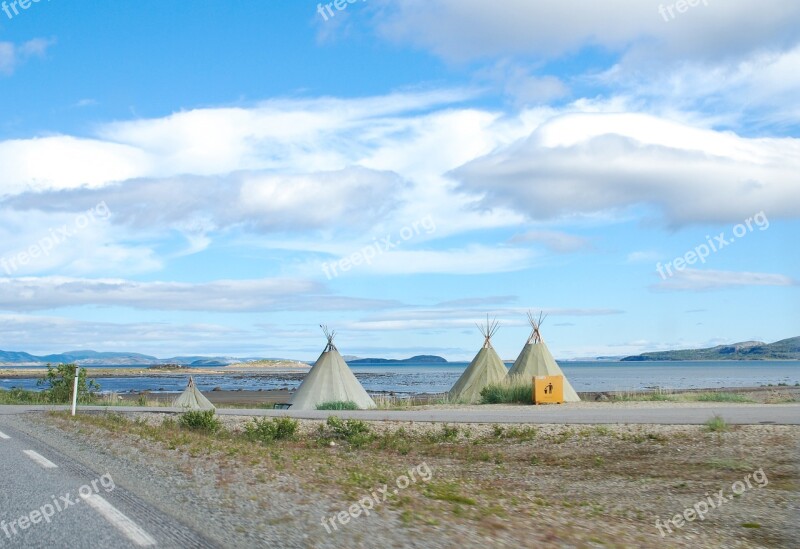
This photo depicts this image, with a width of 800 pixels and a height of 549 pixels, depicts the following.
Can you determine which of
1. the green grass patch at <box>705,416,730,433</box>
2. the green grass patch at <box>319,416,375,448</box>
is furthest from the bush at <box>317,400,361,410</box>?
the green grass patch at <box>705,416,730,433</box>

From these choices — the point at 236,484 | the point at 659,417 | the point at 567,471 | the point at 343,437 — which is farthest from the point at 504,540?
the point at 659,417

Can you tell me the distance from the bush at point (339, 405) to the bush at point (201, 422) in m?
9.04

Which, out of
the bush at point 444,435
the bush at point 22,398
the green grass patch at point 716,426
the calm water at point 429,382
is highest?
the bush at point 22,398

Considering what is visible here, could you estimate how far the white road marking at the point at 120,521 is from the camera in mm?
6293

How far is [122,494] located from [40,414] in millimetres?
15802

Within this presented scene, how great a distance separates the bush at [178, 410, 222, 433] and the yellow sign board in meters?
14.5

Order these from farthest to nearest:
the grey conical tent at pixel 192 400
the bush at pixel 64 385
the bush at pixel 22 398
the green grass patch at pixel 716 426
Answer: the bush at pixel 64 385 < the bush at pixel 22 398 < the grey conical tent at pixel 192 400 < the green grass patch at pixel 716 426

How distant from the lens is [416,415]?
2366 cm

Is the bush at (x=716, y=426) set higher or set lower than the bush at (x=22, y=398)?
lower

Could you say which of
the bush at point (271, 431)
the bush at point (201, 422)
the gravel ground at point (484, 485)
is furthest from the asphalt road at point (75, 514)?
the bush at point (201, 422)

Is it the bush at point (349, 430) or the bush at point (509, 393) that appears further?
the bush at point (509, 393)

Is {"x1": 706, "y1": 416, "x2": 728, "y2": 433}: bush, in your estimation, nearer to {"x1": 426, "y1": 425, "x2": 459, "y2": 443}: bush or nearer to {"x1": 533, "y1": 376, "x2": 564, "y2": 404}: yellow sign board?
{"x1": 426, "y1": 425, "x2": 459, "y2": 443}: bush

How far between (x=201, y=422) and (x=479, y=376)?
16895 mm

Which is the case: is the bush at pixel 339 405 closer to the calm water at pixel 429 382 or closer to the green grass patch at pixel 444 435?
the green grass patch at pixel 444 435
